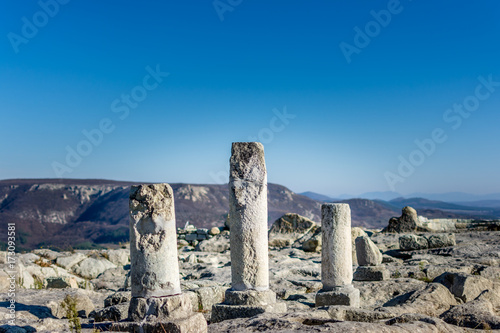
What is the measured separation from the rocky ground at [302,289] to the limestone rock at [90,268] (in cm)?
3

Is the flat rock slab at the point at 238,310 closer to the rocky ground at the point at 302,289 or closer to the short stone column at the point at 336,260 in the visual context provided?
the rocky ground at the point at 302,289

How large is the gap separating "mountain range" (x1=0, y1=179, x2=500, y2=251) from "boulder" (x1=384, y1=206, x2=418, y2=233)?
1788cm

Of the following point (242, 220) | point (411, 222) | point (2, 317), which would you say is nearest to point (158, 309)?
point (242, 220)

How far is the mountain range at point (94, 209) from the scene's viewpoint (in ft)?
133

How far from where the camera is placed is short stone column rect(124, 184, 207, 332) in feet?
18.7

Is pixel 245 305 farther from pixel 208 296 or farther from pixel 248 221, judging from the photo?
pixel 208 296

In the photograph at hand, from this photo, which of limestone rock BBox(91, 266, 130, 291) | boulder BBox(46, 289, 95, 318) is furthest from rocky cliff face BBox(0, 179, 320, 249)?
boulder BBox(46, 289, 95, 318)

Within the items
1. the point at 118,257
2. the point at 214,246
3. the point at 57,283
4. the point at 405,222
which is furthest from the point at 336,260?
the point at 405,222

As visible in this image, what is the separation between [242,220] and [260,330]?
82.6 inches

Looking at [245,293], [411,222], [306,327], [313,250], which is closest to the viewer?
[306,327]

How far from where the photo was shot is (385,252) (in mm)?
15164

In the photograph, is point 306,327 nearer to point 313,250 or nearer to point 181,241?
point 313,250

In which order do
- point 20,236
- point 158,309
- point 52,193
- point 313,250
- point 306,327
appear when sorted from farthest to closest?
point 52,193 → point 20,236 → point 313,250 → point 158,309 → point 306,327

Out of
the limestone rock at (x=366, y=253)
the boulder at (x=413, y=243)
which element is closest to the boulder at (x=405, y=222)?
the boulder at (x=413, y=243)
